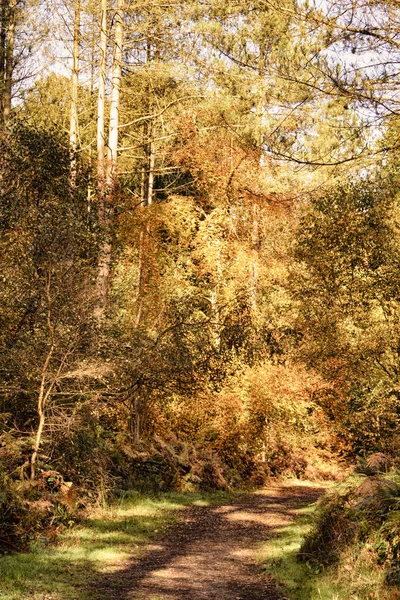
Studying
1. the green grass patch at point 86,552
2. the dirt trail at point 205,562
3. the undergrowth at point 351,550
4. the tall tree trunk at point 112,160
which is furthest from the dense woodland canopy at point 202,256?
the undergrowth at point 351,550

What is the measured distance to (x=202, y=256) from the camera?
23078 mm

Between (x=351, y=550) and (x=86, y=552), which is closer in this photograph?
(x=351, y=550)

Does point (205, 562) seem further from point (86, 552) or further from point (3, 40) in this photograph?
point (3, 40)

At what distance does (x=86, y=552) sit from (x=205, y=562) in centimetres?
169

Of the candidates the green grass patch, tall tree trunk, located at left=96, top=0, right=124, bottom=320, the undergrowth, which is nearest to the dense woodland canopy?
tall tree trunk, located at left=96, top=0, right=124, bottom=320

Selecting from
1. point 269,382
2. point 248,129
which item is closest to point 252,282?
point 269,382

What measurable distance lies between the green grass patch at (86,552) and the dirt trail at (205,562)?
255 millimetres

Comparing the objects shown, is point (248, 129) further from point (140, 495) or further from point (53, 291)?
point (140, 495)

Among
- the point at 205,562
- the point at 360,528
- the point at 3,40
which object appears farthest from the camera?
the point at 3,40

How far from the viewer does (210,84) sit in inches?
757

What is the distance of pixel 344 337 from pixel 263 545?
791 centimetres

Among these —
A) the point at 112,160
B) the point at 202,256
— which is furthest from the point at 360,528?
the point at 202,256

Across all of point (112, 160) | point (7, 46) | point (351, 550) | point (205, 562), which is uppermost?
point (7, 46)

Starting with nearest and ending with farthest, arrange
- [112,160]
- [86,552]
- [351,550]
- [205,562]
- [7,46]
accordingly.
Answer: [351,550] < [86,552] < [205,562] < [112,160] < [7,46]
